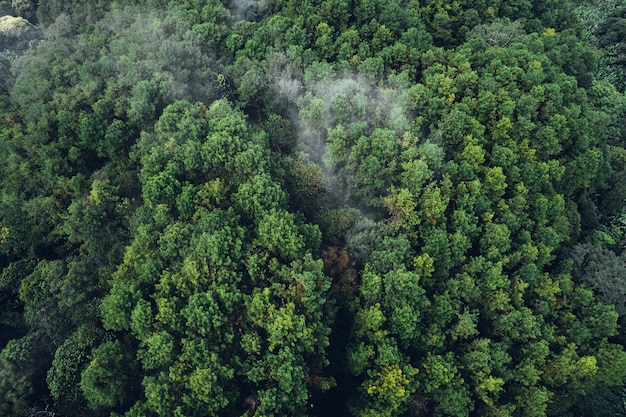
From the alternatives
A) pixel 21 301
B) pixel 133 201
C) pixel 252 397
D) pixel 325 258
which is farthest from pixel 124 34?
pixel 252 397

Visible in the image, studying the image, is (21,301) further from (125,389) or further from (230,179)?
(230,179)

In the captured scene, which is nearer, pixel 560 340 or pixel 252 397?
pixel 252 397

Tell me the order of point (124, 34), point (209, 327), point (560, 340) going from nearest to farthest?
point (209, 327), point (560, 340), point (124, 34)

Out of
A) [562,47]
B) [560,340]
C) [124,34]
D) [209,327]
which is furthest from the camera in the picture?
[562,47]

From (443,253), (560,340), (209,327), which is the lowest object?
(209,327)

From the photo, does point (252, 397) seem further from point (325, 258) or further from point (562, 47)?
point (562, 47)

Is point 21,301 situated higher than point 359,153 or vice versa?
point 359,153
